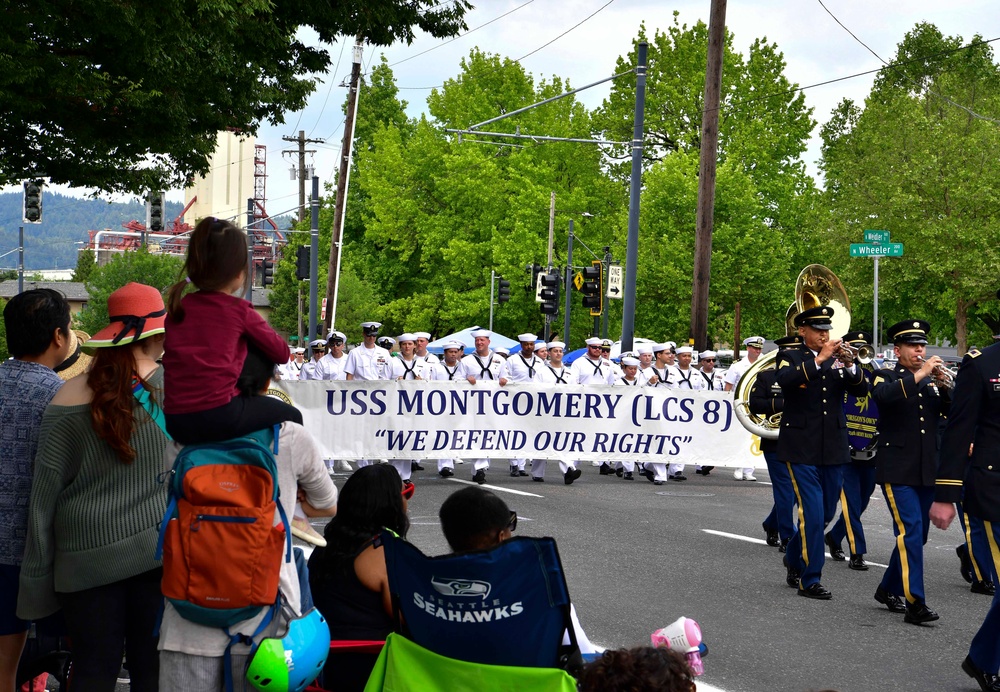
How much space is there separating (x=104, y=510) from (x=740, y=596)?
6141mm

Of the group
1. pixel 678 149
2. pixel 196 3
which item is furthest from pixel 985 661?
pixel 678 149

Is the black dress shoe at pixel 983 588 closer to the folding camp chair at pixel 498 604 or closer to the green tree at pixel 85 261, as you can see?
the folding camp chair at pixel 498 604

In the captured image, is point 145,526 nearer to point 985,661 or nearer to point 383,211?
point 985,661

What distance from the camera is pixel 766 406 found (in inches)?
428

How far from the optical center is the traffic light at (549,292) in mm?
38094

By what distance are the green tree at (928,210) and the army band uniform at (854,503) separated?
1407 inches

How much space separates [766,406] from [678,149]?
3701 centimetres

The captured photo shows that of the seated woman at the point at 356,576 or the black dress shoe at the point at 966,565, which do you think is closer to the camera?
the seated woman at the point at 356,576

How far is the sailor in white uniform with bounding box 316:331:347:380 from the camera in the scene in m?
21.0

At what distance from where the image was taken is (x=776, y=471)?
38.2 ft

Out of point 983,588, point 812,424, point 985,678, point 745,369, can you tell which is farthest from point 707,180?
point 985,678

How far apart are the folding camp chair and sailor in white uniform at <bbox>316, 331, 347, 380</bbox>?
17.0 m

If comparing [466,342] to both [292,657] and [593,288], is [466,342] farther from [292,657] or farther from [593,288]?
[292,657]

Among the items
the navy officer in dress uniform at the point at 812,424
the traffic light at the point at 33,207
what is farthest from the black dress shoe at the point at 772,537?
the traffic light at the point at 33,207
